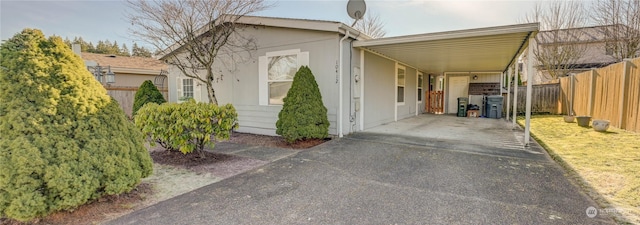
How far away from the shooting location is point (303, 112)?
20.5 feet

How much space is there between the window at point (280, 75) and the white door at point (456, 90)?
10.0 meters

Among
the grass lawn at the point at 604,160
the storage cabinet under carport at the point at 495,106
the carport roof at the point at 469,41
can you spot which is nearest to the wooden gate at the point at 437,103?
the storage cabinet under carport at the point at 495,106

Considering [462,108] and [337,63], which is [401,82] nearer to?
[462,108]

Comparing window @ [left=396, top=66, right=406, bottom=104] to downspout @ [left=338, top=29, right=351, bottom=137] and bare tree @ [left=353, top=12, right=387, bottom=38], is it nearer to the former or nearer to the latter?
downspout @ [left=338, top=29, right=351, bottom=137]

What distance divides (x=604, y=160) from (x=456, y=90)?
10.3 m

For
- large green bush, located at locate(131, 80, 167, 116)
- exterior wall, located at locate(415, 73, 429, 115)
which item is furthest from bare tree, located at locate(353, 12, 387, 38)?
large green bush, located at locate(131, 80, 167, 116)

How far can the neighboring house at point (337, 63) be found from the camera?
20.5 ft

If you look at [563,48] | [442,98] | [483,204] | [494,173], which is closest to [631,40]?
[563,48]

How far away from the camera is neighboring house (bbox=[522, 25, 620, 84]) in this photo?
14.0 m

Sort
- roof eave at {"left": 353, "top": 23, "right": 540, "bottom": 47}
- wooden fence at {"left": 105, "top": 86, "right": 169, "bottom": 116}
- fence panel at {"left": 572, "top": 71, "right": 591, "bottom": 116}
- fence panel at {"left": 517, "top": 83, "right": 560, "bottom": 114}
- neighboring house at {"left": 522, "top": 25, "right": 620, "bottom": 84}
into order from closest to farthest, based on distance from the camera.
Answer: roof eave at {"left": 353, "top": 23, "right": 540, "bottom": 47} < fence panel at {"left": 572, "top": 71, "right": 591, "bottom": 116} < wooden fence at {"left": 105, "top": 86, "right": 169, "bottom": 116} < fence panel at {"left": 517, "top": 83, "right": 560, "bottom": 114} < neighboring house at {"left": 522, "top": 25, "right": 620, "bottom": 84}

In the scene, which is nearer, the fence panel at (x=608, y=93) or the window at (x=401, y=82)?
the fence panel at (x=608, y=93)

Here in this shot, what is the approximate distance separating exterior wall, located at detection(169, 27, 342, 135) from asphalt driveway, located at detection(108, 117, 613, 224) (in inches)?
83.9

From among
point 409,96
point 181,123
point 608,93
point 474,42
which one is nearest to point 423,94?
point 409,96

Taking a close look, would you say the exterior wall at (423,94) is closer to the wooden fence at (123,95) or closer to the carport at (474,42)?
the carport at (474,42)
